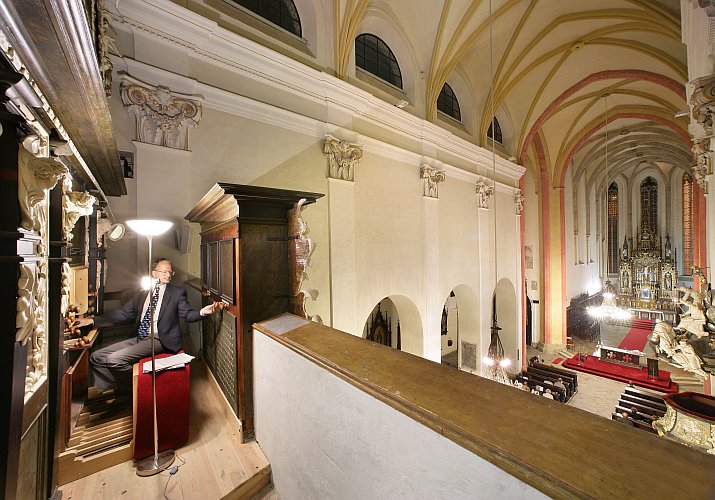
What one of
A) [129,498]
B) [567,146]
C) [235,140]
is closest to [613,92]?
[567,146]

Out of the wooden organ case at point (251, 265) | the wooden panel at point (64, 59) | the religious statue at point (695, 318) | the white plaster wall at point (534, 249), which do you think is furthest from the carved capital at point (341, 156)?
the white plaster wall at point (534, 249)

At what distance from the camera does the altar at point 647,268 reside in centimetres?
1922

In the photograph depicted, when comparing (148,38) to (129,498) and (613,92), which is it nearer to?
(129,498)

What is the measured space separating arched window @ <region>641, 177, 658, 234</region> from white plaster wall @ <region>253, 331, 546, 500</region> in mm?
30201

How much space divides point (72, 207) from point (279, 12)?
5.02m

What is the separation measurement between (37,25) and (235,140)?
3275mm

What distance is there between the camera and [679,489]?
59 centimetres

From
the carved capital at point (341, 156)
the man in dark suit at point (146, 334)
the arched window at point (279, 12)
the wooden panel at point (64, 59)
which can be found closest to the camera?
the wooden panel at point (64, 59)

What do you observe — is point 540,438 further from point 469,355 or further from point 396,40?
point 469,355

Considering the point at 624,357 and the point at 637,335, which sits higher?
the point at 624,357

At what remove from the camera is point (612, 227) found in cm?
2347

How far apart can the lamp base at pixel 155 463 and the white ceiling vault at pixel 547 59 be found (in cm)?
626

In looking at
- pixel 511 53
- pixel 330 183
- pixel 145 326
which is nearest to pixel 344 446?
pixel 145 326

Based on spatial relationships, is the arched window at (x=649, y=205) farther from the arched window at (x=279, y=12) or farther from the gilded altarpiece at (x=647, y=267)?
the arched window at (x=279, y=12)
